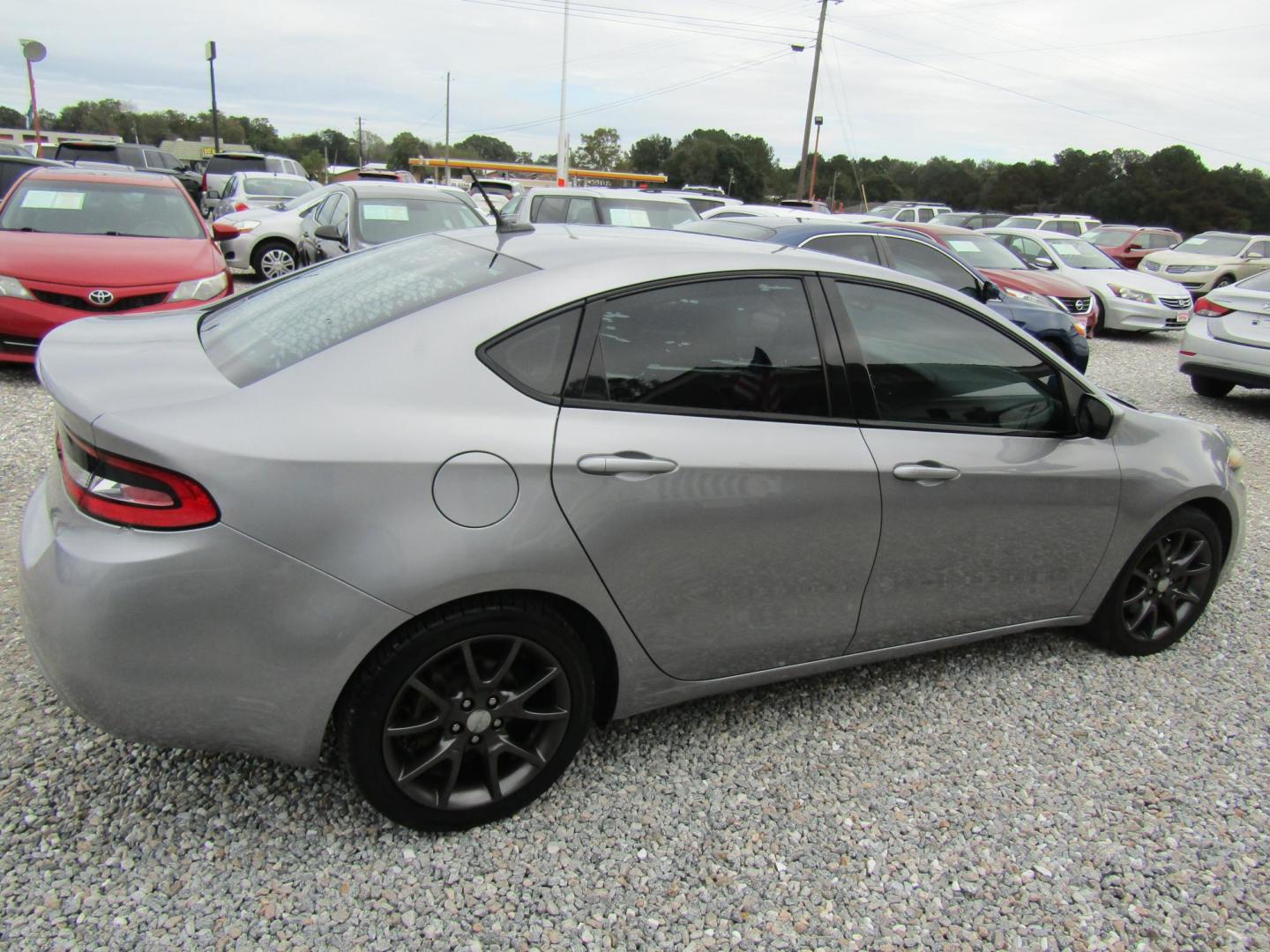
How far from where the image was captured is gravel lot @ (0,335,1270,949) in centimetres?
215

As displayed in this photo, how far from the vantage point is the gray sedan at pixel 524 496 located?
1995mm

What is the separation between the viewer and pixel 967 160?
268 feet

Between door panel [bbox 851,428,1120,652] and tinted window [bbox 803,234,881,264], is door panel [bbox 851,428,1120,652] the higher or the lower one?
the lower one

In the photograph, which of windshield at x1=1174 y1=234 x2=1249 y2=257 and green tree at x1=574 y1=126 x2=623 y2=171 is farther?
green tree at x1=574 y1=126 x2=623 y2=171

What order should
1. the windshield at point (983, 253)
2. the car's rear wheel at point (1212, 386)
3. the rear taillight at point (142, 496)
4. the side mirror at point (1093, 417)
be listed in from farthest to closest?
the windshield at point (983, 253), the car's rear wheel at point (1212, 386), the side mirror at point (1093, 417), the rear taillight at point (142, 496)

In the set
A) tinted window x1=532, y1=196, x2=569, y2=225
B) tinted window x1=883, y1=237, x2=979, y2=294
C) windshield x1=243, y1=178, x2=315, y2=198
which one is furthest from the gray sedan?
windshield x1=243, y1=178, x2=315, y2=198

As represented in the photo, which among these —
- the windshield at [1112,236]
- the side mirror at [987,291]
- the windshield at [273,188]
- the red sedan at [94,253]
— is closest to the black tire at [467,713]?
the red sedan at [94,253]

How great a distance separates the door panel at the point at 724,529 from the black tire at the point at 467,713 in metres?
0.25

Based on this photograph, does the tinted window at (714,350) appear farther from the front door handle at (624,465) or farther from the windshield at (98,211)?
the windshield at (98,211)

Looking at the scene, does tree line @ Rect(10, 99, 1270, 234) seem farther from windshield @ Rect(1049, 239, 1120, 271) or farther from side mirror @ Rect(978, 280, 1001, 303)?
side mirror @ Rect(978, 280, 1001, 303)

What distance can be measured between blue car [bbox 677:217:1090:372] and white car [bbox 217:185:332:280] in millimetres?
6538

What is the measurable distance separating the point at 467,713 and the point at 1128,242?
25171mm

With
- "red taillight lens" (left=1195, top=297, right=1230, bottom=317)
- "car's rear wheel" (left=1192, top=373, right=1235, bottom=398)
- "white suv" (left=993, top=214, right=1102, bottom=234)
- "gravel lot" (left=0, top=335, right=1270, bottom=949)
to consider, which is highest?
"white suv" (left=993, top=214, right=1102, bottom=234)

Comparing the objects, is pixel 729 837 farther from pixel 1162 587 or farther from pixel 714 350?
pixel 1162 587
